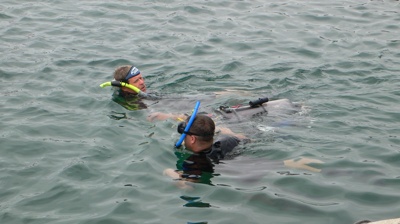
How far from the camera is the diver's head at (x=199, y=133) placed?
814cm

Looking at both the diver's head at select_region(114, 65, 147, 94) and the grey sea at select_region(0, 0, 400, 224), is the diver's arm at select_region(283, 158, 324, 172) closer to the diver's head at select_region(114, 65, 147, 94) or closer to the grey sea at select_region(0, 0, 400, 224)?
the grey sea at select_region(0, 0, 400, 224)

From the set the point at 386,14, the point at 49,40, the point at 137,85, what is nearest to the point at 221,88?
the point at 137,85

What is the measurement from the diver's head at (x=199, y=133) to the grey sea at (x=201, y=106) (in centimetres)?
39

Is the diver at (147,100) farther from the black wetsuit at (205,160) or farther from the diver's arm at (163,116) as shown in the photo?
the black wetsuit at (205,160)

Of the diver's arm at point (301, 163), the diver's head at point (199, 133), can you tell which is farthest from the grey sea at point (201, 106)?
the diver's head at point (199, 133)

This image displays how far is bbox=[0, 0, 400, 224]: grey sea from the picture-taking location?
734cm

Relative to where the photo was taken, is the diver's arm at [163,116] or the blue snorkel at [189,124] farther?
the diver's arm at [163,116]

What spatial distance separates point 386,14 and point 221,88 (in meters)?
5.84

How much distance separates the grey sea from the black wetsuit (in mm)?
167

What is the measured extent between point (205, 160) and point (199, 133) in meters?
0.36

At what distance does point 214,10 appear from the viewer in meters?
15.5

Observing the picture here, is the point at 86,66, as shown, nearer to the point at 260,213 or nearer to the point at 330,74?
the point at 330,74

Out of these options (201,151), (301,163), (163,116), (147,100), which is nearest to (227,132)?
(201,151)

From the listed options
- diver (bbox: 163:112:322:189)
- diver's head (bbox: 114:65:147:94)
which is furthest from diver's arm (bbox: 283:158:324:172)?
diver's head (bbox: 114:65:147:94)
